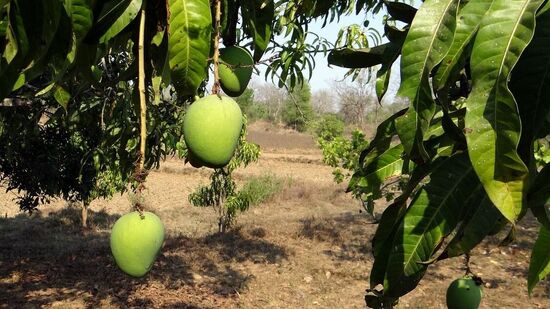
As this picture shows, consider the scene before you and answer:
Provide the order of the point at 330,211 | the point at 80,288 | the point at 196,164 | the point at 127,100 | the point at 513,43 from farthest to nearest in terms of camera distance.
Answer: the point at 330,211, the point at 80,288, the point at 127,100, the point at 196,164, the point at 513,43

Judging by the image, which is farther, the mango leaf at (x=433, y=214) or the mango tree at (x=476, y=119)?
the mango leaf at (x=433, y=214)

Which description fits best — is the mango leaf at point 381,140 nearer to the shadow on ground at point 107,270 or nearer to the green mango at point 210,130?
the green mango at point 210,130

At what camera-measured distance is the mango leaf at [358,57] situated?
47.8 inches

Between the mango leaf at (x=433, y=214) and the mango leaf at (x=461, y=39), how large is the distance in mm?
287

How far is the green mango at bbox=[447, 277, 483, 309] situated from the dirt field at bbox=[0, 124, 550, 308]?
3.19 metres

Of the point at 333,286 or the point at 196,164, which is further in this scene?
the point at 333,286

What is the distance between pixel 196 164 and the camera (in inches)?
36.7

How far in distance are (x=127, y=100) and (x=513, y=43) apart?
2.01 meters

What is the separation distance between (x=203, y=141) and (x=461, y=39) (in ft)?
1.45

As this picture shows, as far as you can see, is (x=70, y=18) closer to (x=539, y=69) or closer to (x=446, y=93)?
(x=446, y=93)

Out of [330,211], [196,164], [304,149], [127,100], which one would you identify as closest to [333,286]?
[127,100]

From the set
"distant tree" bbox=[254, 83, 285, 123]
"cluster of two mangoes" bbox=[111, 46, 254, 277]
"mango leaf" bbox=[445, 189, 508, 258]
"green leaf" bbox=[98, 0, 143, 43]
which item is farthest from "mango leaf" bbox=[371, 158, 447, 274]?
"distant tree" bbox=[254, 83, 285, 123]

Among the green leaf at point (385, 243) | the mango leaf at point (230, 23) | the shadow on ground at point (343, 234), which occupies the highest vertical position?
the mango leaf at point (230, 23)

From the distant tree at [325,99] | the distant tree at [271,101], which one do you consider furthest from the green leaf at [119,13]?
the distant tree at [325,99]
